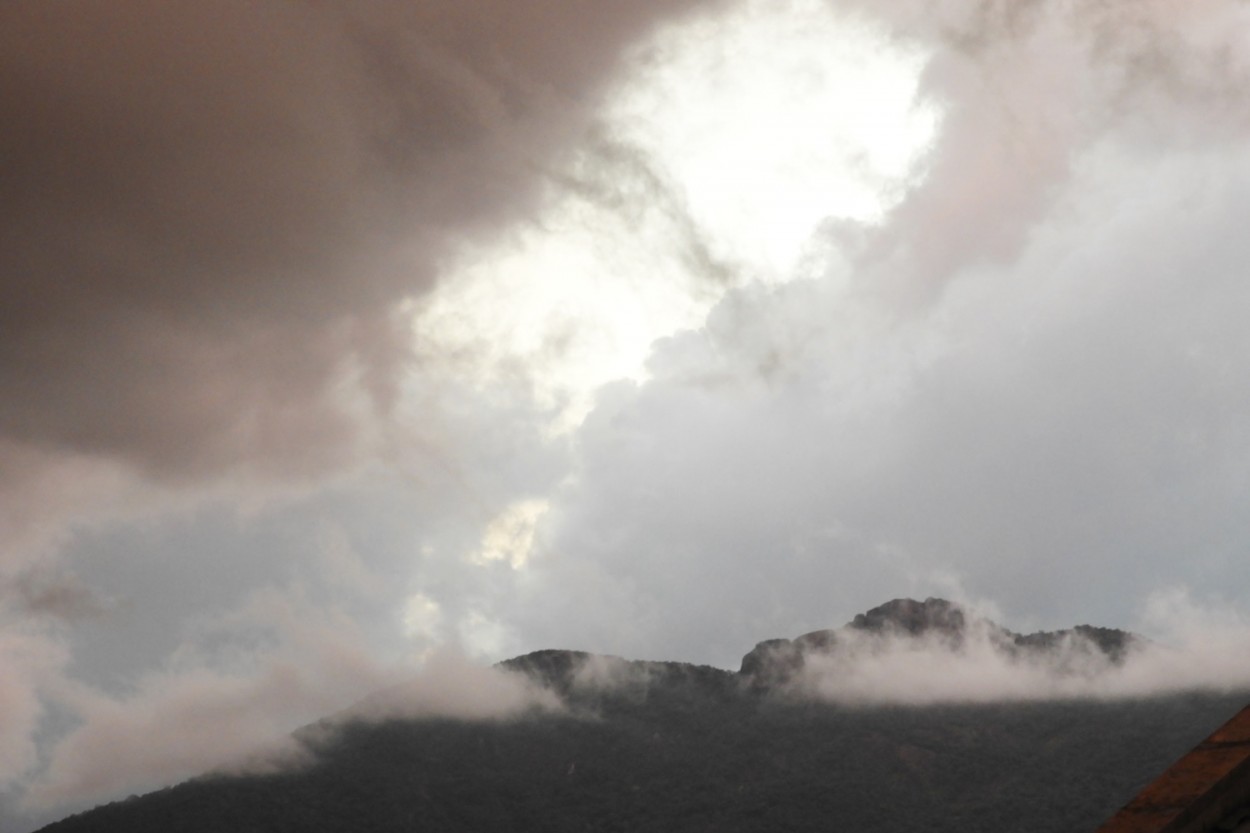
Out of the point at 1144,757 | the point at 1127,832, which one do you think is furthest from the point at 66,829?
the point at 1127,832

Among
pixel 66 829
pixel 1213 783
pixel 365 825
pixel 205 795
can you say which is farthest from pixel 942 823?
pixel 1213 783

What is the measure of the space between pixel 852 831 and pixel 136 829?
11100cm

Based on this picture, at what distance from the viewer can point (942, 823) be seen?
196500 mm

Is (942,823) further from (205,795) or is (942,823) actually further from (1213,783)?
(1213,783)

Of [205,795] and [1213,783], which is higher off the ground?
[205,795]

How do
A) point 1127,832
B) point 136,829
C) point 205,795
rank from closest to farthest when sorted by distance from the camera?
point 1127,832, point 136,829, point 205,795

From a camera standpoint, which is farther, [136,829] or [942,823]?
[942,823]

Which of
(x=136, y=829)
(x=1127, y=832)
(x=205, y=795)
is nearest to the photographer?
(x=1127, y=832)

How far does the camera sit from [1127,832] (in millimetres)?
9727

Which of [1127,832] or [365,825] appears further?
[365,825]

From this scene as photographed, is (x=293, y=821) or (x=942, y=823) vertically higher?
(x=293, y=821)

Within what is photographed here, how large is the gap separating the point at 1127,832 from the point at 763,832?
652ft

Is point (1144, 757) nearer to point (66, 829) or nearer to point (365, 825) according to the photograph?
point (365, 825)

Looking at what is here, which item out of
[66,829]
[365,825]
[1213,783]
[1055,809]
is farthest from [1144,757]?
[1213,783]
